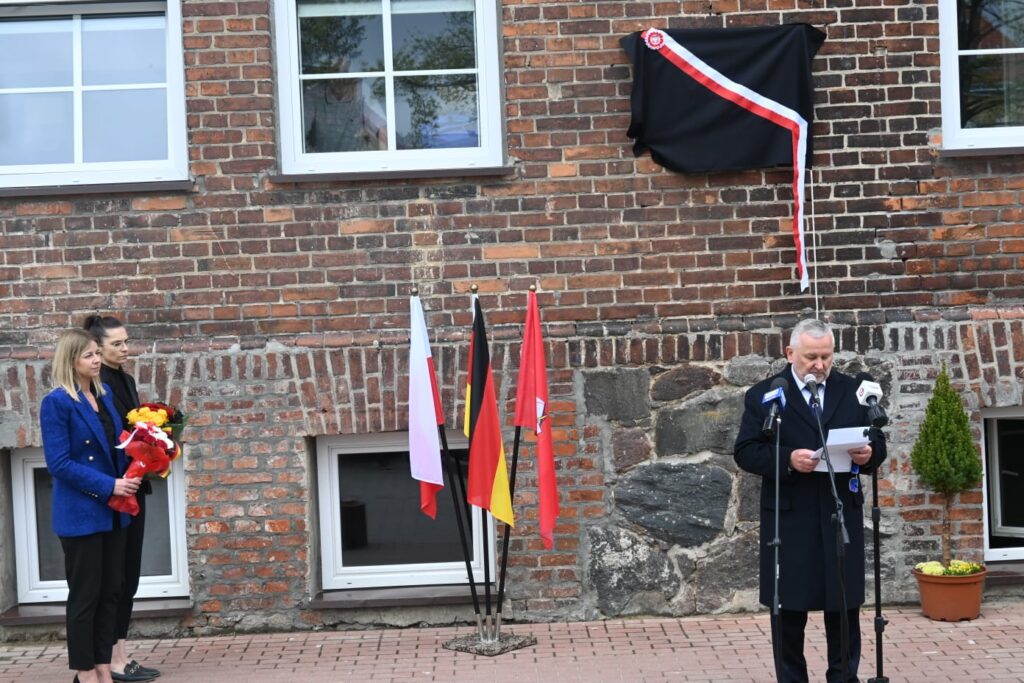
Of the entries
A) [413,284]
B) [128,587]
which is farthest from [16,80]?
[128,587]

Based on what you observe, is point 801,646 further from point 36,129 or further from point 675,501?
point 36,129

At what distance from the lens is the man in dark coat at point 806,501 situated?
586 cm

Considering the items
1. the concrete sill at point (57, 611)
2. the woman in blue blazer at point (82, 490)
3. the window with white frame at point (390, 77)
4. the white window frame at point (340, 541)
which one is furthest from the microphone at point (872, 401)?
the concrete sill at point (57, 611)

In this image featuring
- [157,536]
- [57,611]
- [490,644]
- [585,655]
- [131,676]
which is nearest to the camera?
[131,676]

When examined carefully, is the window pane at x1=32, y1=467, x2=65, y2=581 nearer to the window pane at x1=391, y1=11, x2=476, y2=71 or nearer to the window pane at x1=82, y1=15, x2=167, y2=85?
the window pane at x1=82, y1=15, x2=167, y2=85

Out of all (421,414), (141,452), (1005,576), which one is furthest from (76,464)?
(1005,576)

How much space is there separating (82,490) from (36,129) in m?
2.71

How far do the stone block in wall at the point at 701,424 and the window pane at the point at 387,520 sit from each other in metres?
1.38

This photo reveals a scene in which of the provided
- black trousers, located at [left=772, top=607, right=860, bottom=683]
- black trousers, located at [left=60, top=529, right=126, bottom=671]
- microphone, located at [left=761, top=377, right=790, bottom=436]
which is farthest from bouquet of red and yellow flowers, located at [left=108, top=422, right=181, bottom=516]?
black trousers, located at [left=772, top=607, right=860, bottom=683]

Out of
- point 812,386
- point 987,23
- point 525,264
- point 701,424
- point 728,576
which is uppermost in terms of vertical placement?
point 987,23

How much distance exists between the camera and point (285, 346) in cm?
782

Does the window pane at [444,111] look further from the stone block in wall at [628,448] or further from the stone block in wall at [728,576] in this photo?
the stone block in wall at [728,576]

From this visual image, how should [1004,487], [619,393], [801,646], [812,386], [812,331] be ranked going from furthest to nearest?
[1004,487] → [619,393] → [801,646] → [812,331] → [812,386]

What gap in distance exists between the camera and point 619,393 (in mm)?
7855
